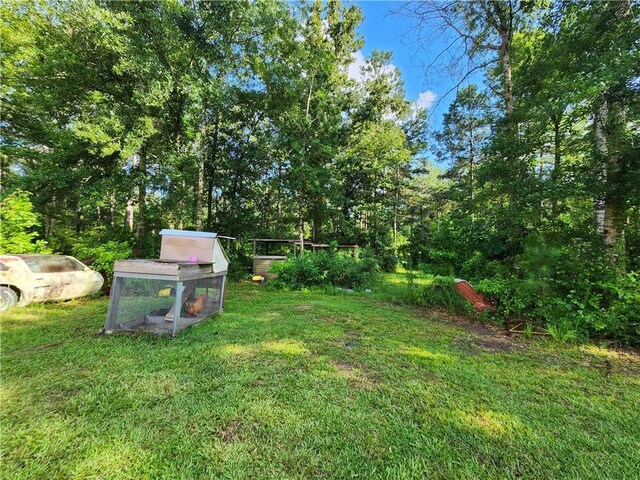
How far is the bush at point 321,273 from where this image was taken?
8711mm

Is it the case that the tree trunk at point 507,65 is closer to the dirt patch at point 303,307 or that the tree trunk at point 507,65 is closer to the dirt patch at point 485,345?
the dirt patch at point 485,345

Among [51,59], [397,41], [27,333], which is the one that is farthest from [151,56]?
[27,333]

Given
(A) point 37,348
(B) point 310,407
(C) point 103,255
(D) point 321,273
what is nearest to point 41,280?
(C) point 103,255

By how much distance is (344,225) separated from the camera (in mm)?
15148

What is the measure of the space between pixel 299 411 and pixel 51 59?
1216 cm

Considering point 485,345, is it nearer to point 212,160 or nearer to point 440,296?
point 440,296

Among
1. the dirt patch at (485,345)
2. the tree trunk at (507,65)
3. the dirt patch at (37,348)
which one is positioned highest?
the tree trunk at (507,65)

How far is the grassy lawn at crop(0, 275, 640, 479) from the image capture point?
1573 mm

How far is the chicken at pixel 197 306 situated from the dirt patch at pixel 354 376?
2481 mm

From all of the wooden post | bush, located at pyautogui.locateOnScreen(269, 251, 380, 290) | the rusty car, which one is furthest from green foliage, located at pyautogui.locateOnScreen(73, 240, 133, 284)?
the wooden post

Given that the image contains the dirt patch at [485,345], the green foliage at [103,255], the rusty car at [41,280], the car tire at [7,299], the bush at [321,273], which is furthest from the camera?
the bush at [321,273]

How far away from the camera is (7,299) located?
15.4 ft

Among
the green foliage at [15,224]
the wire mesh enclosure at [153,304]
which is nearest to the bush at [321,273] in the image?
the wire mesh enclosure at [153,304]

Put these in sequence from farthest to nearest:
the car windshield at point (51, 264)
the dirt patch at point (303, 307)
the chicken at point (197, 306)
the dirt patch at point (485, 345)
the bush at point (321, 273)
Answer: the bush at point (321, 273) < the dirt patch at point (303, 307) < the car windshield at point (51, 264) < the chicken at point (197, 306) < the dirt patch at point (485, 345)
